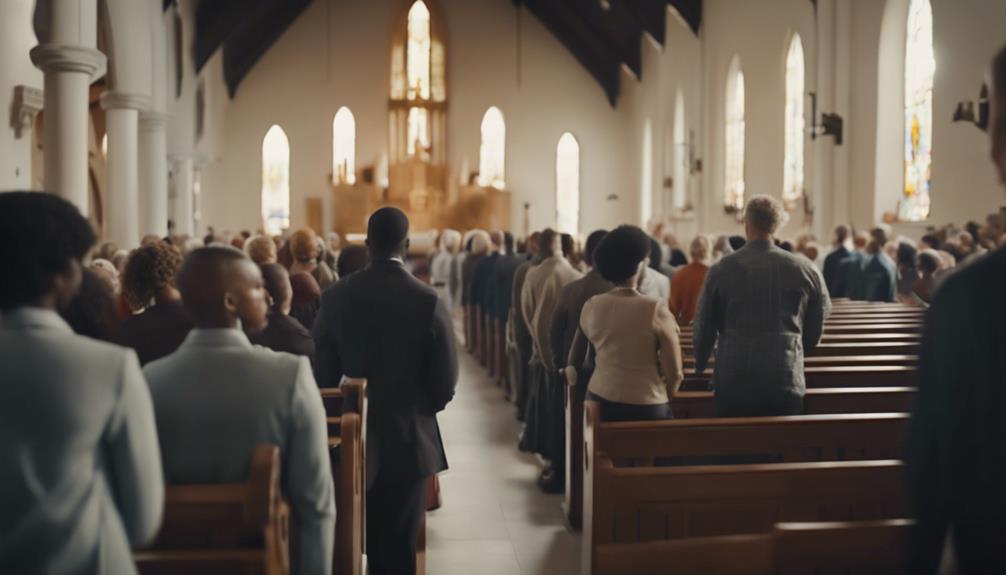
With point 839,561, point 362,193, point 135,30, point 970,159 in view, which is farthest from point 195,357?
point 362,193

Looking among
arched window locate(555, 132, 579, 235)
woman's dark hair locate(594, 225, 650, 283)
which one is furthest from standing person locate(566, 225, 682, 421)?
arched window locate(555, 132, 579, 235)

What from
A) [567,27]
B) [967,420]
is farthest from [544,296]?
[567,27]

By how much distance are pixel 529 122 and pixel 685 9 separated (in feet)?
22.0

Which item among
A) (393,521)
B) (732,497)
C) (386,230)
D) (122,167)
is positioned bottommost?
(393,521)

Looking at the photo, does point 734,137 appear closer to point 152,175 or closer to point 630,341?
point 152,175

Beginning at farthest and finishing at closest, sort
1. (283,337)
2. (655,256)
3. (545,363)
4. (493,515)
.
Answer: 1. (655,256)
2. (545,363)
3. (493,515)
4. (283,337)

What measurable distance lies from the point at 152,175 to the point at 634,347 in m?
10.3

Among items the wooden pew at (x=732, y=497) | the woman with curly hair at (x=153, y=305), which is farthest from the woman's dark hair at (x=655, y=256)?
the woman with curly hair at (x=153, y=305)

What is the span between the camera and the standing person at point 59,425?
157 centimetres

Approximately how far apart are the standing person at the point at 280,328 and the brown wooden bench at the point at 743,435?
1.01 m

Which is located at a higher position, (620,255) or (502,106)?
(502,106)

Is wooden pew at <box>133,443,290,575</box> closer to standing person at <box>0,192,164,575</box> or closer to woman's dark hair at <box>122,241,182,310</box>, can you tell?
standing person at <box>0,192,164,575</box>

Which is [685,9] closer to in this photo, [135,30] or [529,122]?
[529,122]

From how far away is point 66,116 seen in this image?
8414 millimetres
